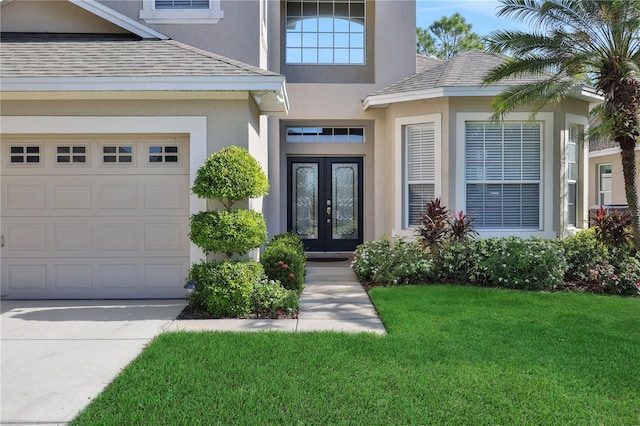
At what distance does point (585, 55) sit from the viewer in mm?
9484

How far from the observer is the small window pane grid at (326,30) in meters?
13.8

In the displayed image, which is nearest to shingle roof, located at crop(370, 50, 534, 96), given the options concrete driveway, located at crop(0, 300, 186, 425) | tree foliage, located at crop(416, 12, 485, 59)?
concrete driveway, located at crop(0, 300, 186, 425)

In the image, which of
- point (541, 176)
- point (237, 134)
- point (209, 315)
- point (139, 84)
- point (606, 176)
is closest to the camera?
point (209, 315)

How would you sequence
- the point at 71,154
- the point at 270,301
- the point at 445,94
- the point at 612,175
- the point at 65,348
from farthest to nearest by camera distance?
the point at 612,175
the point at 445,94
the point at 71,154
the point at 270,301
the point at 65,348

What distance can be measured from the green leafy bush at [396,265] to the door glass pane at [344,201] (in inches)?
136

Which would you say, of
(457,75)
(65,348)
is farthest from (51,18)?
(457,75)

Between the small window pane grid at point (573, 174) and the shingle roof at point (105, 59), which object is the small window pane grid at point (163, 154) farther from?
the small window pane grid at point (573, 174)

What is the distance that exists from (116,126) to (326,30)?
24.8ft

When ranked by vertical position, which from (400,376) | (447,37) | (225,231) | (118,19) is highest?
(447,37)

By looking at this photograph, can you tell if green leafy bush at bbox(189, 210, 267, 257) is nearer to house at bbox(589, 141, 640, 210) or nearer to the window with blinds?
the window with blinds

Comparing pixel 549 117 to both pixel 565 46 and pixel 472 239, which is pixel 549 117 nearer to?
pixel 565 46

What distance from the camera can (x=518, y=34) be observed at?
9945 millimetres

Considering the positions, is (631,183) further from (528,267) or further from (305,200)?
(305,200)

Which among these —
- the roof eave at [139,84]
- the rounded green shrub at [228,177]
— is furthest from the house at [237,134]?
the rounded green shrub at [228,177]
